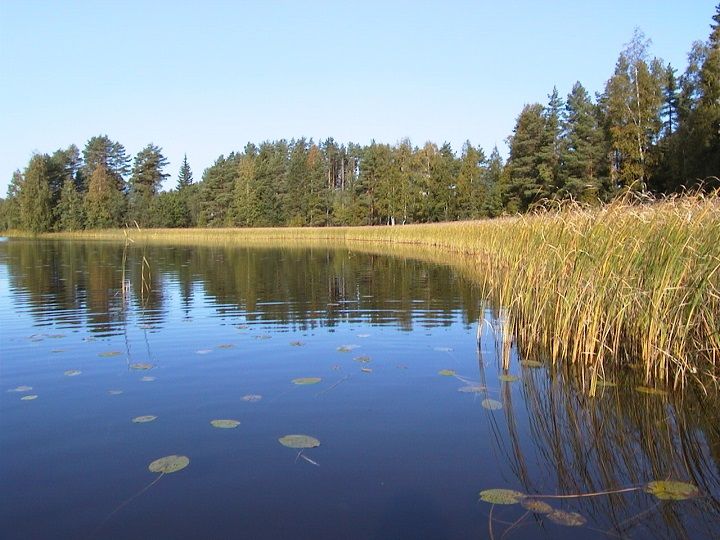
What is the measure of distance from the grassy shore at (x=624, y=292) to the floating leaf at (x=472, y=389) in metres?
1.03

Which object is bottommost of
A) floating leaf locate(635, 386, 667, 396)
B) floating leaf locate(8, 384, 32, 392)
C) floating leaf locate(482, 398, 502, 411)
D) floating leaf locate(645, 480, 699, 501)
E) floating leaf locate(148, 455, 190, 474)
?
floating leaf locate(645, 480, 699, 501)

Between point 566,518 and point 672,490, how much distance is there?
846 mm

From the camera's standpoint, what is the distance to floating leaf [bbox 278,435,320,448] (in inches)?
172

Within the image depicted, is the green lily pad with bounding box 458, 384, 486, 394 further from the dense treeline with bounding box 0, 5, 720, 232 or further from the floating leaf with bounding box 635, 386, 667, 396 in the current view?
the dense treeline with bounding box 0, 5, 720, 232

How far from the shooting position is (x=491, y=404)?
213 inches

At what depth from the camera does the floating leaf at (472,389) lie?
5.80m

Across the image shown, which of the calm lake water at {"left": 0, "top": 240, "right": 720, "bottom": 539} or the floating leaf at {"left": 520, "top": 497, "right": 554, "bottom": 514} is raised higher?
the calm lake water at {"left": 0, "top": 240, "right": 720, "bottom": 539}

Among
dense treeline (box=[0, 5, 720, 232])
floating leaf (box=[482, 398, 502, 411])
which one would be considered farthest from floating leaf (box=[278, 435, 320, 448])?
dense treeline (box=[0, 5, 720, 232])

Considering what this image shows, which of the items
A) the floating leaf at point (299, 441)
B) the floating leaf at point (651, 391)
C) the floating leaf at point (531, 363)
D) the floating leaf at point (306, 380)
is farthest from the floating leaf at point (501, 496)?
the floating leaf at point (531, 363)

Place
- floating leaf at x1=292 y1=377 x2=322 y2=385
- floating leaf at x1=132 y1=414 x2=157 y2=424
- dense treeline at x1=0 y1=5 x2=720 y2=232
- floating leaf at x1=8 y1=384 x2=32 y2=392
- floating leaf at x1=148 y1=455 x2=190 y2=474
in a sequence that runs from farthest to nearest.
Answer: dense treeline at x1=0 y1=5 x2=720 y2=232 → floating leaf at x1=292 y1=377 x2=322 y2=385 → floating leaf at x1=8 y1=384 x2=32 y2=392 → floating leaf at x1=132 y1=414 x2=157 y2=424 → floating leaf at x1=148 y1=455 x2=190 y2=474

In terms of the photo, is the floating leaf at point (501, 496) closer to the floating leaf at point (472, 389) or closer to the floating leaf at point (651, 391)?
the floating leaf at point (472, 389)

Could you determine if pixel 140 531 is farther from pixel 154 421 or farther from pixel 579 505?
pixel 579 505

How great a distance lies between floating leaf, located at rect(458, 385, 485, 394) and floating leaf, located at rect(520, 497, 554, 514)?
2.25 meters

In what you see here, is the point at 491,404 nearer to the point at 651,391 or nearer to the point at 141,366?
the point at 651,391
